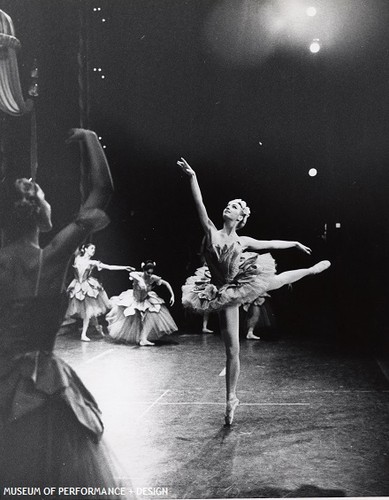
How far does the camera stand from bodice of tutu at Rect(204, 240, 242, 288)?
2.73 meters

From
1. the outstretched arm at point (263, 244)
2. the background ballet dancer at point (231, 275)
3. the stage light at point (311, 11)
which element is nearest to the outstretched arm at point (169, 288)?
the background ballet dancer at point (231, 275)

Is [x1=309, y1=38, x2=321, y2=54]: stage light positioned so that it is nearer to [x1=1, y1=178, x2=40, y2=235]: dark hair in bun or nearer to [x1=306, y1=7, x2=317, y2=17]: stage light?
[x1=306, y1=7, x2=317, y2=17]: stage light

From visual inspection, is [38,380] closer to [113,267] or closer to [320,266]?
[113,267]

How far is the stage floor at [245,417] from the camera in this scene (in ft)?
8.61

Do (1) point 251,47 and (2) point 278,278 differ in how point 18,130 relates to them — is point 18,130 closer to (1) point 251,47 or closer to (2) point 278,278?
(1) point 251,47

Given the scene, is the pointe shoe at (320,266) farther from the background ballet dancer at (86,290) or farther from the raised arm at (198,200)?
the background ballet dancer at (86,290)

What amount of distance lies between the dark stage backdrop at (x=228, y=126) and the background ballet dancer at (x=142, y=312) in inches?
2.7

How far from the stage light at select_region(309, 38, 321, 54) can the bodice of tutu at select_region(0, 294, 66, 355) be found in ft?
5.90

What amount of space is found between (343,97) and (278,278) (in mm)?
1005

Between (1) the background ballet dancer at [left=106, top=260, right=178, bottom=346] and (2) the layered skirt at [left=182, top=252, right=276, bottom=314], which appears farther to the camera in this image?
(1) the background ballet dancer at [left=106, top=260, right=178, bottom=346]

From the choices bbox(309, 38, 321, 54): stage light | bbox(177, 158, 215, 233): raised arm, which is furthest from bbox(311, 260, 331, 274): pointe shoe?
bbox(309, 38, 321, 54): stage light

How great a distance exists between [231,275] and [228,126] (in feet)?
2.56

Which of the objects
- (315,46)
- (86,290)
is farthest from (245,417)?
(315,46)

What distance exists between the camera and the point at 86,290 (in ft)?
9.14
